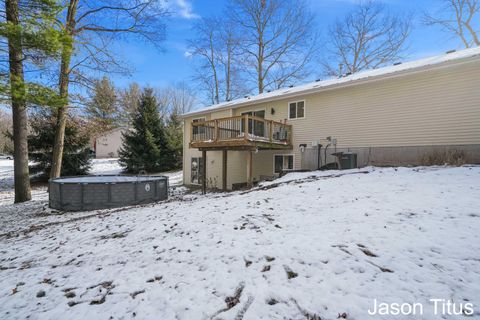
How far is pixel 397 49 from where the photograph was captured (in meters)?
19.0

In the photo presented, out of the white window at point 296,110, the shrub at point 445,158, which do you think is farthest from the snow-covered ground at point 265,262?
the white window at point 296,110

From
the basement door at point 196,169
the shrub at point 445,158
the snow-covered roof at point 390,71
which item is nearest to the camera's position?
the shrub at point 445,158

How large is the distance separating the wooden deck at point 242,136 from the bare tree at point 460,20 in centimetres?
1709

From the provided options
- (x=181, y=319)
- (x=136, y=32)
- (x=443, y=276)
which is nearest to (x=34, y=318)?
(x=181, y=319)

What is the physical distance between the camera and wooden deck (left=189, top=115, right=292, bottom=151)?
9.92 meters

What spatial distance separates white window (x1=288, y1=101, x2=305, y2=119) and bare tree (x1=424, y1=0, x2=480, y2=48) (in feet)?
52.3

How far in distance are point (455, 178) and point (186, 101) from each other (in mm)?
33265

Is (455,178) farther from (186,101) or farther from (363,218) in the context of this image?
(186,101)

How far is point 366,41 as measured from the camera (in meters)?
20.1

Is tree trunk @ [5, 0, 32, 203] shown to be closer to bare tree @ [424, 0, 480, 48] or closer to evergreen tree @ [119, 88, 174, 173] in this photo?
evergreen tree @ [119, 88, 174, 173]

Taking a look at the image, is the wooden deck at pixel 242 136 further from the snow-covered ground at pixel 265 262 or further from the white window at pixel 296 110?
the snow-covered ground at pixel 265 262

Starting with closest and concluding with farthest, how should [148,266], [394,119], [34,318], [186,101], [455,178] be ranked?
[34,318] < [148,266] < [455,178] < [394,119] < [186,101]

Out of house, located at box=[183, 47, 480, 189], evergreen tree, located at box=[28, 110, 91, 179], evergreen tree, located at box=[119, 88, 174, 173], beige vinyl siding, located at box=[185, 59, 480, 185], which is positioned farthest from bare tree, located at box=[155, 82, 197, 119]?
beige vinyl siding, located at box=[185, 59, 480, 185]

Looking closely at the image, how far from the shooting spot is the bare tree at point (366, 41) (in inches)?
749
